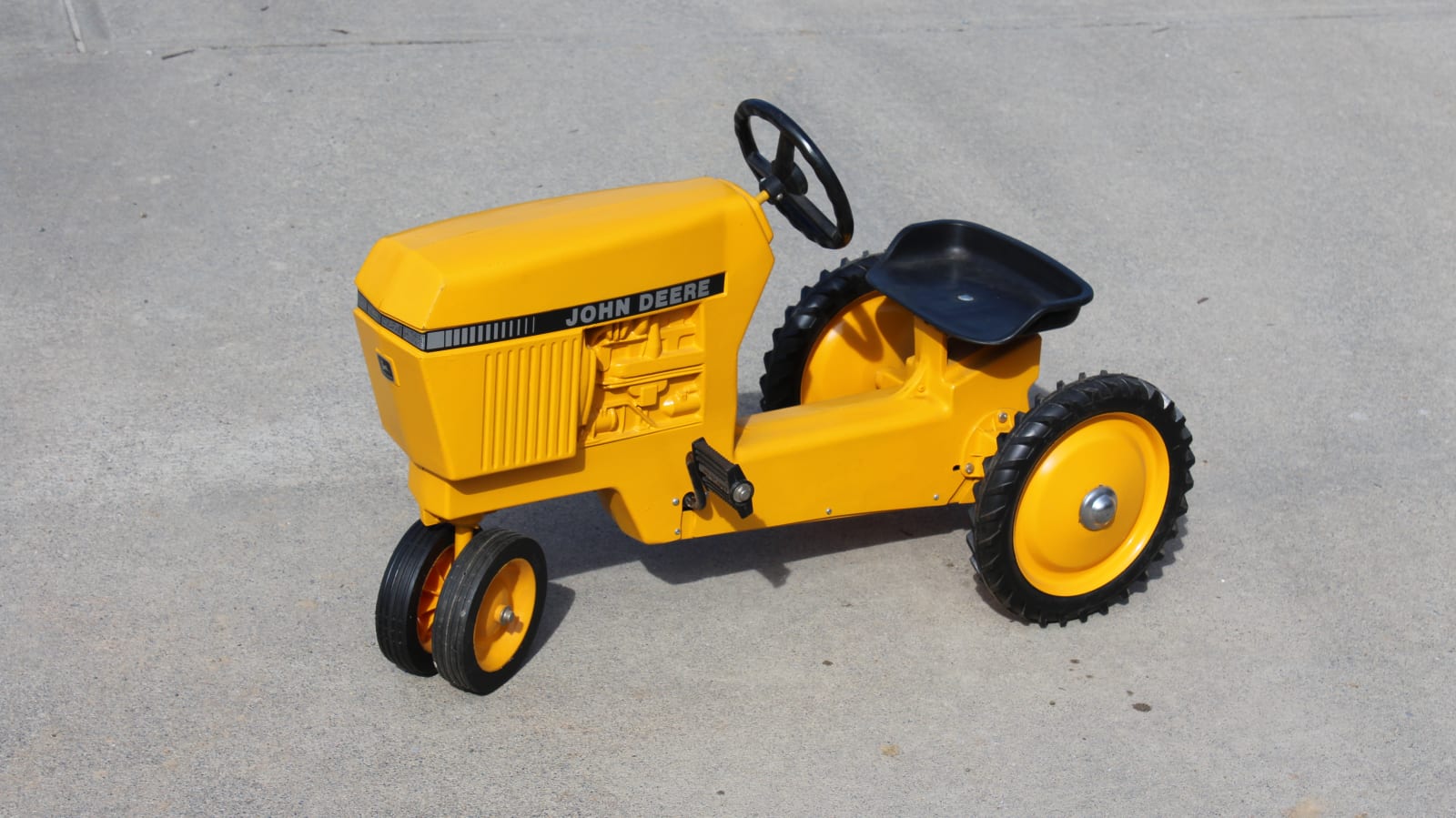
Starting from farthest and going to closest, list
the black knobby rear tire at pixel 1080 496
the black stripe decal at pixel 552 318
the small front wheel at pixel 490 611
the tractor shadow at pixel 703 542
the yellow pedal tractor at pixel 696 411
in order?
the tractor shadow at pixel 703 542 < the black knobby rear tire at pixel 1080 496 < the small front wheel at pixel 490 611 < the yellow pedal tractor at pixel 696 411 < the black stripe decal at pixel 552 318

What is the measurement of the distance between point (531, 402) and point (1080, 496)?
1.43 metres

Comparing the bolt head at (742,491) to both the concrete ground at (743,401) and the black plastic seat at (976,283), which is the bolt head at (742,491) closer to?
the concrete ground at (743,401)

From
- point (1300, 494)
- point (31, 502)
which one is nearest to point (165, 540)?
point (31, 502)

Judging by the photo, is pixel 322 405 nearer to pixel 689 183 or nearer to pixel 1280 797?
pixel 689 183

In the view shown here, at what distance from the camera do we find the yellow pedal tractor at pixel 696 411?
328cm

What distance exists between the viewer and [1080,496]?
12.5ft

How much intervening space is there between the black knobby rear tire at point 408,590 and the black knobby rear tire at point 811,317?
46.5 inches

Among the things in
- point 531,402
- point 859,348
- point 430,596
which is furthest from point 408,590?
point 859,348

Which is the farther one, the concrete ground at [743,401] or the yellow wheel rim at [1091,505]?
the yellow wheel rim at [1091,505]

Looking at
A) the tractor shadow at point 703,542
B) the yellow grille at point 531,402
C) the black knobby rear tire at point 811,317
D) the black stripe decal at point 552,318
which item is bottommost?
the tractor shadow at point 703,542

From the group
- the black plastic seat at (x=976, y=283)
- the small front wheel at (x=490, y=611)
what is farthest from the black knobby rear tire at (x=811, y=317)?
the small front wheel at (x=490, y=611)

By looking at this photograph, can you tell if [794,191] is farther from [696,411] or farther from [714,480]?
[714,480]

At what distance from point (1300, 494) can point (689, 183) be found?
222 centimetres

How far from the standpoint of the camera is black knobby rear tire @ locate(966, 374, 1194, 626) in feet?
12.1
